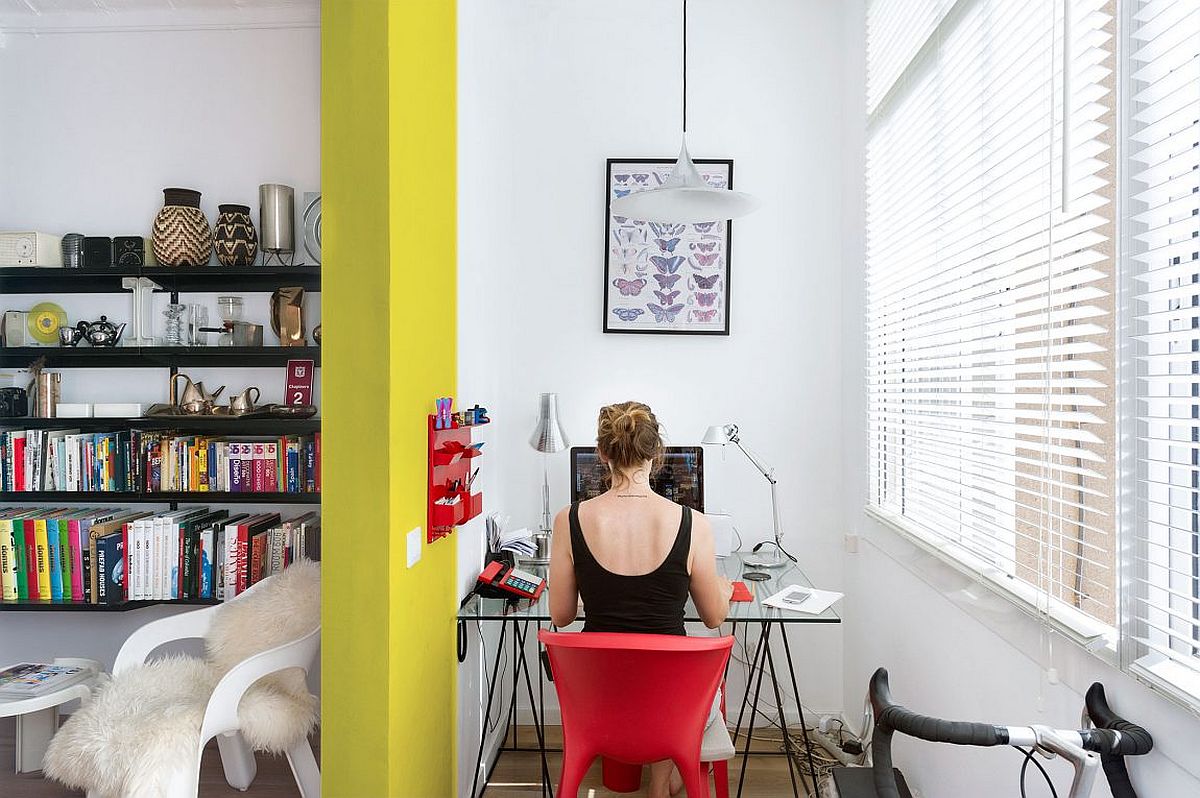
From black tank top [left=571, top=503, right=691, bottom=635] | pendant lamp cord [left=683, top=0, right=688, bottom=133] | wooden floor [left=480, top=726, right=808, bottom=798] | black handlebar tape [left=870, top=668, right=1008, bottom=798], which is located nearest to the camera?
black handlebar tape [left=870, top=668, right=1008, bottom=798]

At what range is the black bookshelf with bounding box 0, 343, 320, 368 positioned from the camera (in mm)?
2762

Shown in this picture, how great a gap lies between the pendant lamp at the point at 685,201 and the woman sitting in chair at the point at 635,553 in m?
0.69

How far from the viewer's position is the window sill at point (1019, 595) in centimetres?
133

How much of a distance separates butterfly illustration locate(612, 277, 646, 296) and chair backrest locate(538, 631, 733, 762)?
182cm

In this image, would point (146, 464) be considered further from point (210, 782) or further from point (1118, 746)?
point (1118, 746)

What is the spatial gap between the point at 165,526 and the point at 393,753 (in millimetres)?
1552

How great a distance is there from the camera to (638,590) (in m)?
2.04

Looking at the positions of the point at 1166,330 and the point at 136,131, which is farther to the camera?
the point at 136,131

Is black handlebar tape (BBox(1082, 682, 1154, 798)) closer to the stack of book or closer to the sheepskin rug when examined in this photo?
the sheepskin rug

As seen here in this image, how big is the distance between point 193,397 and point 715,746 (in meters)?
2.38

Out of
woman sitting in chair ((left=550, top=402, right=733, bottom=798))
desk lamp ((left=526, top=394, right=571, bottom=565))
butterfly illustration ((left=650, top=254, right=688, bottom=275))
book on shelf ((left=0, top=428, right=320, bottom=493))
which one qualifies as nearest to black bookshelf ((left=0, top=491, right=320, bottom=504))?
book on shelf ((left=0, top=428, right=320, bottom=493))

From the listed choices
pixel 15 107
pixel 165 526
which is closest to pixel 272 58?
pixel 15 107

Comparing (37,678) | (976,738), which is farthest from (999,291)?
(37,678)

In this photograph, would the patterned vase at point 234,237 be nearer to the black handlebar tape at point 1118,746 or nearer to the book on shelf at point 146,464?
the book on shelf at point 146,464
